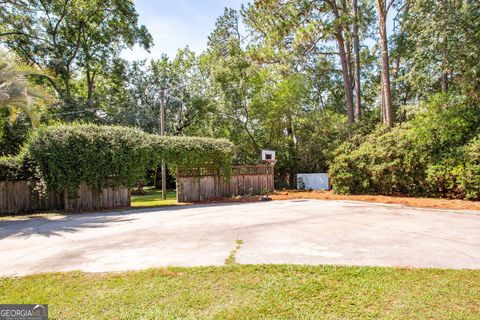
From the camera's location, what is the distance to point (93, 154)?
10633mm

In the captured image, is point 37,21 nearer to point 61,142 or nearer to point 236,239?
point 61,142

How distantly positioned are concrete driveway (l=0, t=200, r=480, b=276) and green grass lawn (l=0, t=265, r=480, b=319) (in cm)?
40

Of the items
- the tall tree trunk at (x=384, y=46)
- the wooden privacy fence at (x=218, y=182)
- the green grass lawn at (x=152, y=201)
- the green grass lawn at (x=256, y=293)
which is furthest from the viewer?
the tall tree trunk at (x=384, y=46)

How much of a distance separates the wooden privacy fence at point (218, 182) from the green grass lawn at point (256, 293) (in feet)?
30.5

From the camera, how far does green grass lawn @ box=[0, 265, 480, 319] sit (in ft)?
8.62

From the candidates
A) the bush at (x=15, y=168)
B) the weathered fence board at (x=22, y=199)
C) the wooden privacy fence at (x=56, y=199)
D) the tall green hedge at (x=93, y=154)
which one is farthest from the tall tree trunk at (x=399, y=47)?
the bush at (x=15, y=168)

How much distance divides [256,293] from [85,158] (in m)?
9.57

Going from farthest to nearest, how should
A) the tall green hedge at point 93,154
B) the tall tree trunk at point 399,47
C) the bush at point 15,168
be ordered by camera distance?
the tall tree trunk at point 399,47 < the bush at point 15,168 < the tall green hedge at point 93,154

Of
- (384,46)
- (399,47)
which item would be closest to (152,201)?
(384,46)

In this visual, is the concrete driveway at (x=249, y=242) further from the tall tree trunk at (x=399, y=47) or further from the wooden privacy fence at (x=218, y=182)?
the tall tree trunk at (x=399, y=47)

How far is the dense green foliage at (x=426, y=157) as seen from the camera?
1034 centimetres
